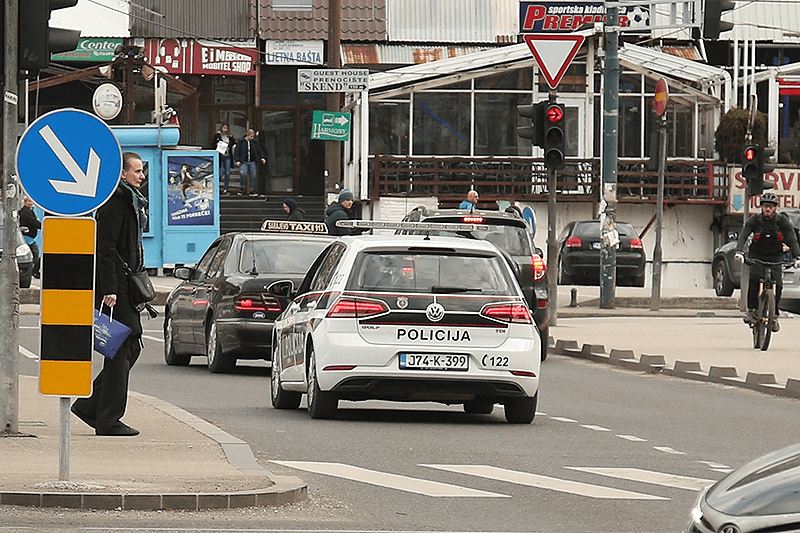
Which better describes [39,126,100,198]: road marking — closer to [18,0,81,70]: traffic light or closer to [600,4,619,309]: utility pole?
[18,0,81,70]: traffic light

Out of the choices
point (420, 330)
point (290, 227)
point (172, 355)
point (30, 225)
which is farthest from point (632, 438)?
point (30, 225)

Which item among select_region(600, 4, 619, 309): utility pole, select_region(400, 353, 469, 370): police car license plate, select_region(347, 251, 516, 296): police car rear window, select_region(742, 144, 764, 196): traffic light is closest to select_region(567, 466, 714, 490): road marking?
select_region(400, 353, 469, 370): police car license plate

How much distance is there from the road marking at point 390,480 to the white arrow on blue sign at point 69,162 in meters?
2.12

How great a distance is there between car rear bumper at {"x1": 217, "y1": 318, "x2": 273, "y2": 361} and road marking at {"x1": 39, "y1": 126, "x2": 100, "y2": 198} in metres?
8.76

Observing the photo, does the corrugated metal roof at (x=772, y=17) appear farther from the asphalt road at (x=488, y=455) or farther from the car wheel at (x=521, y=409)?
the car wheel at (x=521, y=409)

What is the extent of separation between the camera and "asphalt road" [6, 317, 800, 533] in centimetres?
855

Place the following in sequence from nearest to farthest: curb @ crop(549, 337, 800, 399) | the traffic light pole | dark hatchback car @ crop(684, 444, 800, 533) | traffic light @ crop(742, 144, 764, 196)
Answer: dark hatchback car @ crop(684, 444, 800, 533)
the traffic light pole
curb @ crop(549, 337, 800, 399)
traffic light @ crop(742, 144, 764, 196)

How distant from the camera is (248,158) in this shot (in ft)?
151

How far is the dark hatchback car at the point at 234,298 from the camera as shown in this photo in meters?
18.4

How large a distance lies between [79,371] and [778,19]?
4504 centimetres

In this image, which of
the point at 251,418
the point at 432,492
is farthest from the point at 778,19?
the point at 432,492

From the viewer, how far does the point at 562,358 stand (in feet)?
72.9

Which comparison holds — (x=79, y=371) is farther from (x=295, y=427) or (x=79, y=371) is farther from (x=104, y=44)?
(x=104, y=44)

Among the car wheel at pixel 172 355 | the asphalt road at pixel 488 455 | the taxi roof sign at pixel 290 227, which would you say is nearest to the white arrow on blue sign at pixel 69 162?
the asphalt road at pixel 488 455
